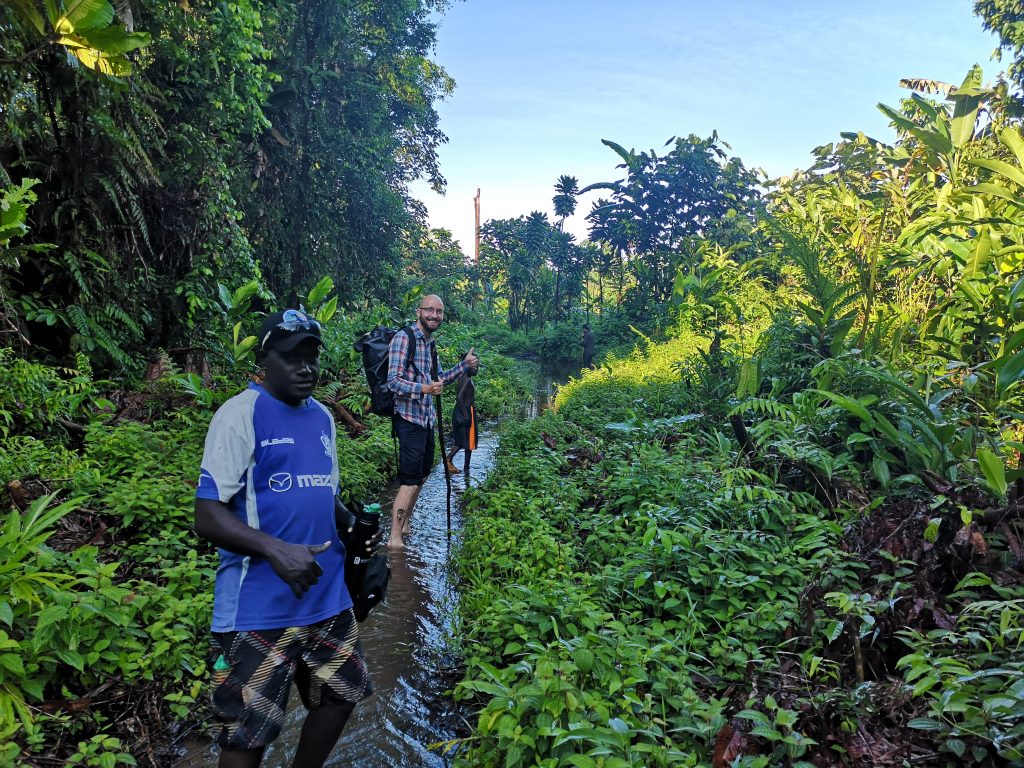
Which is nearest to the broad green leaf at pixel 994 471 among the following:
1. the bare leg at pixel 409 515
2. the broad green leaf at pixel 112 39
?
the bare leg at pixel 409 515

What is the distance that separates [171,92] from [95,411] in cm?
436

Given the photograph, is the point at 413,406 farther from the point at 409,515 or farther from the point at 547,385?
the point at 547,385

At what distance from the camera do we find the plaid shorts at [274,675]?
1.95 metres

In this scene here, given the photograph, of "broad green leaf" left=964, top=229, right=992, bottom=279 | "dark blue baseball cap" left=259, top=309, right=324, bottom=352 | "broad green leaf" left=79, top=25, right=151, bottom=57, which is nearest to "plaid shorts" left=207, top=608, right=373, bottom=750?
"dark blue baseball cap" left=259, top=309, right=324, bottom=352

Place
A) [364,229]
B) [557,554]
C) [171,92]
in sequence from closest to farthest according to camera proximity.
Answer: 1. [557,554]
2. [171,92]
3. [364,229]

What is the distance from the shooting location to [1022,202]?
4.22 metres

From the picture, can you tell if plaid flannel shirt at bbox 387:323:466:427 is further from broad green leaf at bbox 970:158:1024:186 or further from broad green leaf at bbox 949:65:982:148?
broad green leaf at bbox 949:65:982:148

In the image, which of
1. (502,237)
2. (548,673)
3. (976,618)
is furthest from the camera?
(502,237)

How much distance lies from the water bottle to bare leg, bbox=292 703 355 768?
41 centimetres

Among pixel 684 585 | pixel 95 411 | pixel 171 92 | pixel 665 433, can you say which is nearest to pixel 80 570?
pixel 684 585

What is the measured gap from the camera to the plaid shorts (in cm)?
195

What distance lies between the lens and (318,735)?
7.09 ft

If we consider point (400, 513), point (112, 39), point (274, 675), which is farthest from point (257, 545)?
point (112, 39)

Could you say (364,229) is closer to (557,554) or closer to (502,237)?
(557,554)
